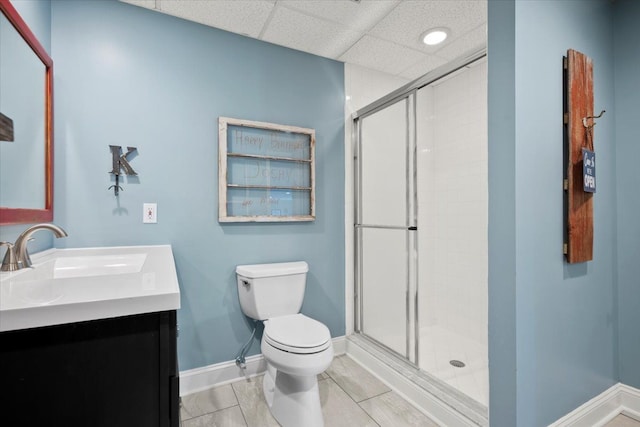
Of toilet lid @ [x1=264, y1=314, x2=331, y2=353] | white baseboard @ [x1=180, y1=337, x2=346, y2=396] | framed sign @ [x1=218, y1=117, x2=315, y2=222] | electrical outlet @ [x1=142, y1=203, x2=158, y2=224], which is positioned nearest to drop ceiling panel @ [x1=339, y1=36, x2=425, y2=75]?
framed sign @ [x1=218, y1=117, x2=315, y2=222]

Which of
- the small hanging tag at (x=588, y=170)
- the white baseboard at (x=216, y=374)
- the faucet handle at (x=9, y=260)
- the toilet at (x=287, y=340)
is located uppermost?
the small hanging tag at (x=588, y=170)

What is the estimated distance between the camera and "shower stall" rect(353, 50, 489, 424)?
2025 mm

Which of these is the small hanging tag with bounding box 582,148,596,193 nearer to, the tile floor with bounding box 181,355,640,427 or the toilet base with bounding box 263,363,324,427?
the tile floor with bounding box 181,355,640,427

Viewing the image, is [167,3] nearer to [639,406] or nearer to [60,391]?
[60,391]

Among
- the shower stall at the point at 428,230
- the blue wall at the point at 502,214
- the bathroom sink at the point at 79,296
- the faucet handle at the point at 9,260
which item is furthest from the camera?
the shower stall at the point at 428,230

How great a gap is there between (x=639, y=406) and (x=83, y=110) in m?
3.37

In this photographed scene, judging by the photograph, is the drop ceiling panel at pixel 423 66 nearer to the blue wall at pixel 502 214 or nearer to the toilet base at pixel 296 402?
the blue wall at pixel 502 214

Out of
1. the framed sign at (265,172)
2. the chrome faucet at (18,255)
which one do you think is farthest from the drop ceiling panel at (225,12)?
the chrome faucet at (18,255)

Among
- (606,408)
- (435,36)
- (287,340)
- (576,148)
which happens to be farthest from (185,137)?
→ (606,408)

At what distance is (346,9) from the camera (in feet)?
5.85

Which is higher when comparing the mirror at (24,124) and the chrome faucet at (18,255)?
the mirror at (24,124)

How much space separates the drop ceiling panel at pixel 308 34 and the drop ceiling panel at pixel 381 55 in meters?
0.08

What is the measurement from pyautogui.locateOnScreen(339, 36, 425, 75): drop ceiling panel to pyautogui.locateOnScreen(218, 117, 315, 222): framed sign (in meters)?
0.67

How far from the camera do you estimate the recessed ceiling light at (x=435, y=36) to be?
1977mm
